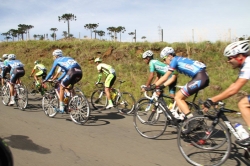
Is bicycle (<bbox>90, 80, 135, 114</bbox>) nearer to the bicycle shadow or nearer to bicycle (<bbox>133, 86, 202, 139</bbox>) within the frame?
bicycle (<bbox>133, 86, 202, 139</bbox>)

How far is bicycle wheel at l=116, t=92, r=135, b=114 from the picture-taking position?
8.86 m

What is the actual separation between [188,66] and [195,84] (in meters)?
0.51

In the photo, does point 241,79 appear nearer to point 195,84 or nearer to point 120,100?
point 195,84

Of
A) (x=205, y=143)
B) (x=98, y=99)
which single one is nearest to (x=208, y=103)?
(x=205, y=143)

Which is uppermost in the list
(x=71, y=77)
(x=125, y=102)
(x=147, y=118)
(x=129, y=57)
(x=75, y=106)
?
(x=129, y=57)

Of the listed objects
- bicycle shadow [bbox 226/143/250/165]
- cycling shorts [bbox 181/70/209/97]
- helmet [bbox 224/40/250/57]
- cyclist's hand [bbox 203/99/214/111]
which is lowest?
bicycle shadow [bbox 226/143/250/165]

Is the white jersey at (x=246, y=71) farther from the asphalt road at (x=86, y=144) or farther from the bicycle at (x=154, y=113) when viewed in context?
the bicycle at (x=154, y=113)

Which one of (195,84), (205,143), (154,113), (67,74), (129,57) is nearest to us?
(205,143)

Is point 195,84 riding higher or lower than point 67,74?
lower

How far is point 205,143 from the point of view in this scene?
4652mm

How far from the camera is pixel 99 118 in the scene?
25.5 feet

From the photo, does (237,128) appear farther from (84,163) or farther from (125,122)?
(125,122)

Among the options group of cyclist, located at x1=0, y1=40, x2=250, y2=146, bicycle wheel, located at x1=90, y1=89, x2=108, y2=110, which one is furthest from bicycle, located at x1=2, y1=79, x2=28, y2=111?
bicycle wheel, located at x1=90, y1=89, x2=108, y2=110

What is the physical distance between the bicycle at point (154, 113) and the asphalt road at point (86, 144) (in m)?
0.25
